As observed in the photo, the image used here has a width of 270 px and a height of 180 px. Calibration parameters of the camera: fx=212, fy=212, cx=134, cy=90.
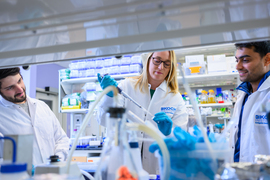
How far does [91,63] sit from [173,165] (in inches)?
132

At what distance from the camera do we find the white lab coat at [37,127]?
5.93 feet

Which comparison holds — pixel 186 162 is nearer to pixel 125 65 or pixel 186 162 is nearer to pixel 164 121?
pixel 164 121

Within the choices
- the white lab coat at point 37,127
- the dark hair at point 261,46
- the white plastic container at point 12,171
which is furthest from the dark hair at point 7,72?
the dark hair at point 261,46

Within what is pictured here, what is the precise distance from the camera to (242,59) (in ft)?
5.72

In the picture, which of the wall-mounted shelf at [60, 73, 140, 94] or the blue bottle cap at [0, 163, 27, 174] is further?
the wall-mounted shelf at [60, 73, 140, 94]

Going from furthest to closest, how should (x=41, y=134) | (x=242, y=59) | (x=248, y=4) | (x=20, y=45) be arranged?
(x=41, y=134) < (x=242, y=59) < (x=20, y=45) < (x=248, y=4)

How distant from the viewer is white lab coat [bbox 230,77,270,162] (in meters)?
1.60

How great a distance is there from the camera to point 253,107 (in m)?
1.71

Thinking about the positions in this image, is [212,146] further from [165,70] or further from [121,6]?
[165,70]

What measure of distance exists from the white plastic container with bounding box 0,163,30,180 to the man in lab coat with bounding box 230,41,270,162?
152cm

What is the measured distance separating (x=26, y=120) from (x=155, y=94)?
46.3 inches

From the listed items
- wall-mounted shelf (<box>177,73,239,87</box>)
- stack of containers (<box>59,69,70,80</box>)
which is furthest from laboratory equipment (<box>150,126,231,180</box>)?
stack of containers (<box>59,69,70,80</box>)

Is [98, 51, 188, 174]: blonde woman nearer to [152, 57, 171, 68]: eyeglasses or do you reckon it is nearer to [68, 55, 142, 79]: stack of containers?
[152, 57, 171, 68]: eyeglasses

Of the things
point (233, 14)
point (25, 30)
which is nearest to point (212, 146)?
point (233, 14)
